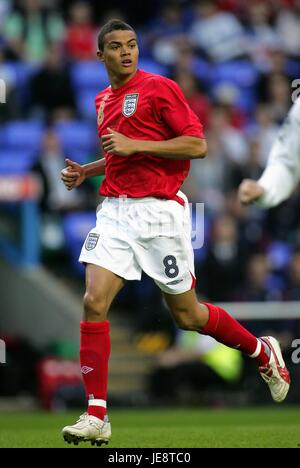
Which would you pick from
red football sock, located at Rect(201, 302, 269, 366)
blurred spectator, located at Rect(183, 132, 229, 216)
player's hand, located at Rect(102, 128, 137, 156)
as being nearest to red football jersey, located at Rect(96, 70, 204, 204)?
player's hand, located at Rect(102, 128, 137, 156)

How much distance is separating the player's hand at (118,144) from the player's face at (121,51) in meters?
0.53

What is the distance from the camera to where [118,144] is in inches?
310

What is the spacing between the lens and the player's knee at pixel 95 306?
26.0ft

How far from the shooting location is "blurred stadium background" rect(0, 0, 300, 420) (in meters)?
14.2

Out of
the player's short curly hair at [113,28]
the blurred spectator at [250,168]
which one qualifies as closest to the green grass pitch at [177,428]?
the player's short curly hair at [113,28]

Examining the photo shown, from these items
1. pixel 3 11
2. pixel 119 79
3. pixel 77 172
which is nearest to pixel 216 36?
pixel 3 11

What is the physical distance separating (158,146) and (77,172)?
2.76ft

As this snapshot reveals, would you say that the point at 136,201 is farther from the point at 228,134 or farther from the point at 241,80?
the point at 241,80

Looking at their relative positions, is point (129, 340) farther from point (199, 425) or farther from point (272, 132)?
point (199, 425)

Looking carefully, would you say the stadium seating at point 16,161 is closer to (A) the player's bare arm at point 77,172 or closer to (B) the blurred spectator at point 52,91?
(B) the blurred spectator at point 52,91

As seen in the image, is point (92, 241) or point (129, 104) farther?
point (129, 104)

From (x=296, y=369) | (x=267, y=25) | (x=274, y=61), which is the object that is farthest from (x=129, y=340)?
(x=267, y=25)

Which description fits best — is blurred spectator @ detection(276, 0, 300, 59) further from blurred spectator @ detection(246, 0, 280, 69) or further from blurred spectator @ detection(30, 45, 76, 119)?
blurred spectator @ detection(30, 45, 76, 119)

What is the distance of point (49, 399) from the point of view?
14.0 metres
